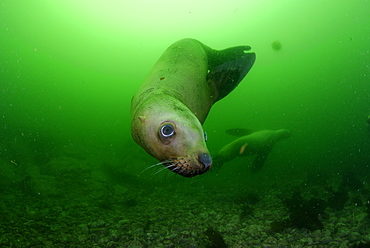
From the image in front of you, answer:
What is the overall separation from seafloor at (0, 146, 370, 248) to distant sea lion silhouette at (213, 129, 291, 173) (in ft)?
3.38

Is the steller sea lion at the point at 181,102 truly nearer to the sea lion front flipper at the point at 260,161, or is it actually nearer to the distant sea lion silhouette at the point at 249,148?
the distant sea lion silhouette at the point at 249,148

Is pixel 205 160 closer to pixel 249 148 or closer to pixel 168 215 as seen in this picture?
pixel 168 215

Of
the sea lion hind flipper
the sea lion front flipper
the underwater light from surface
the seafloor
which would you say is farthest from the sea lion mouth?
the underwater light from surface

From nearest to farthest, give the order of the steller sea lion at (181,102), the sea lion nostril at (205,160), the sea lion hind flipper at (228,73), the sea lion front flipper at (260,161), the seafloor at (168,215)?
the sea lion nostril at (205,160), the steller sea lion at (181,102), the seafloor at (168,215), the sea lion hind flipper at (228,73), the sea lion front flipper at (260,161)

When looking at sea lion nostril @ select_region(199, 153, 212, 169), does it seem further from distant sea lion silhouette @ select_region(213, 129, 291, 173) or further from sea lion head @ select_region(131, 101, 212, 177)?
distant sea lion silhouette @ select_region(213, 129, 291, 173)

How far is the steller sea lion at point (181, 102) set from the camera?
5.75 feet

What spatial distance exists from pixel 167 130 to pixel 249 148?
6.48 meters

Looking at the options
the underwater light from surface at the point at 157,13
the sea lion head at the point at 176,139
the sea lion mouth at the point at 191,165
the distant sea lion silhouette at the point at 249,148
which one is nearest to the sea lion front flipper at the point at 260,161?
the distant sea lion silhouette at the point at 249,148

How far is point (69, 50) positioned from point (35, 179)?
209 ft

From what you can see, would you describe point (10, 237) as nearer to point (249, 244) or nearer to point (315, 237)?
point (249, 244)

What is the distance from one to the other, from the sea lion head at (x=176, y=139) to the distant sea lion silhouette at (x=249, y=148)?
5.65m

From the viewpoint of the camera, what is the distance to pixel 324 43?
61375 millimetres

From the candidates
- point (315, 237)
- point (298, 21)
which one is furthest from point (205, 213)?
point (298, 21)

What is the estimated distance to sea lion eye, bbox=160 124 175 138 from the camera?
1790mm
